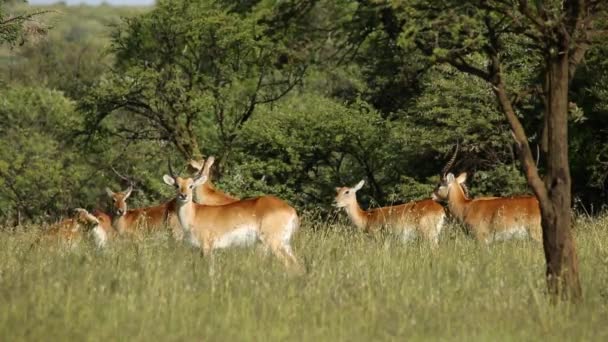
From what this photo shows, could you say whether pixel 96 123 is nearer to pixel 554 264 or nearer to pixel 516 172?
pixel 516 172

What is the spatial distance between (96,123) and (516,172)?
32.7 ft

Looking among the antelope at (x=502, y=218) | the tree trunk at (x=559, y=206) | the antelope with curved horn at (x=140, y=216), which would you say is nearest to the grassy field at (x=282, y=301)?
the tree trunk at (x=559, y=206)

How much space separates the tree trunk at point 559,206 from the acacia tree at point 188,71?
15.0 metres

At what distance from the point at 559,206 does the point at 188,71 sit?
17261 millimetres

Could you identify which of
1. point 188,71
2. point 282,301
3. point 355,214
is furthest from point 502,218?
point 188,71

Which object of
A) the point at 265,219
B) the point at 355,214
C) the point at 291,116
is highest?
the point at 265,219

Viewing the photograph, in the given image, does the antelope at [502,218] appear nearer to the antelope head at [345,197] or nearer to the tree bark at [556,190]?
the antelope head at [345,197]

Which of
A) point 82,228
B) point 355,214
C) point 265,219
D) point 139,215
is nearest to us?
point 265,219

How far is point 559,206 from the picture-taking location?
8.61m

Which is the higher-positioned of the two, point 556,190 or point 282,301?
point 556,190

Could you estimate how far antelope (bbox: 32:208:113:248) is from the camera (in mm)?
13348

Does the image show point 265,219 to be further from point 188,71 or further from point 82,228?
point 188,71

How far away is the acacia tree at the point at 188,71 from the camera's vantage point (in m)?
23.8

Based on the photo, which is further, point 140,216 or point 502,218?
point 140,216
